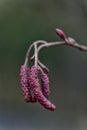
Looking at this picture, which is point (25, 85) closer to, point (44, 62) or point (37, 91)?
point (37, 91)

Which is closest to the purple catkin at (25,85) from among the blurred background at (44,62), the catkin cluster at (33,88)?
the catkin cluster at (33,88)

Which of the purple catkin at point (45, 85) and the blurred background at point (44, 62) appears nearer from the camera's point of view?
the purple catkin at point (45, 85)

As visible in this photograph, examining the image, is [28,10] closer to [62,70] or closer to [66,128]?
[62,70]

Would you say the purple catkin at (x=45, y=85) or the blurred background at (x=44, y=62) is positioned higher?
the blurred background at (x=44, y=62)

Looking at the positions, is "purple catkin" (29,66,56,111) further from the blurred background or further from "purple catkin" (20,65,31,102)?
the blurred background

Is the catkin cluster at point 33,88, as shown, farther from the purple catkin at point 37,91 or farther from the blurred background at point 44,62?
the blurred background at point 44,62

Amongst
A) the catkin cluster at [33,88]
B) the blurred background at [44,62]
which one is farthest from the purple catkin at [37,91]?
the blurred background at [44,62]

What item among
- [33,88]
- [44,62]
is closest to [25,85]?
[33,88]
